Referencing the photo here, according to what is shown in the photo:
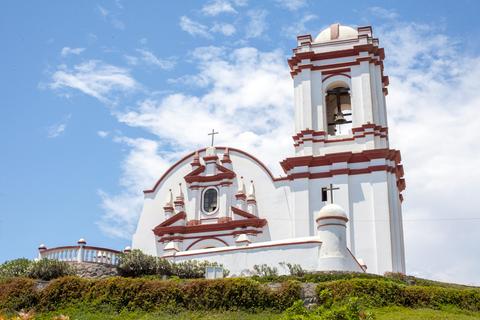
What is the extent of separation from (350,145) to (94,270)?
12.7 metres

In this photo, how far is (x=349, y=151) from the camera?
88.6 ft

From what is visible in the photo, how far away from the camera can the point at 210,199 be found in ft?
93.4

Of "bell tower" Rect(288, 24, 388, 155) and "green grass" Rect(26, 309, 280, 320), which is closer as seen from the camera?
"green grass" Rect(26, 309, 280, 320)

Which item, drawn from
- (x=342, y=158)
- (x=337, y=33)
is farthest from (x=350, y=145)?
(x=337, y=33)

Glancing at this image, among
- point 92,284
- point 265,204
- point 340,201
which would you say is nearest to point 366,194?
point 340,201

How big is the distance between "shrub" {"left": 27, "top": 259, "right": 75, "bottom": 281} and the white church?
6695mm

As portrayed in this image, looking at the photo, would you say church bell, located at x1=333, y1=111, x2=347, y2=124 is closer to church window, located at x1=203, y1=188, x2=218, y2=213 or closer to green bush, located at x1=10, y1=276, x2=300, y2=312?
church window, located at x1=203, y1=188, x2=218, y2=213

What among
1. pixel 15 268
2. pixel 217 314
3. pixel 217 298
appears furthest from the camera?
pixel 15 268

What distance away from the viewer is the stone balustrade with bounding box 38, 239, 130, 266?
20281mm

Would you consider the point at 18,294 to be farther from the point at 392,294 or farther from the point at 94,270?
the point at 392,294

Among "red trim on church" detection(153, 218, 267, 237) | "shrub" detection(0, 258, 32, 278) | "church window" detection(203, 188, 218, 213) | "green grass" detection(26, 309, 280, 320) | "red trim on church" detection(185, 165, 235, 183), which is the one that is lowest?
"green grass" detection(26, 309, 280, 320)

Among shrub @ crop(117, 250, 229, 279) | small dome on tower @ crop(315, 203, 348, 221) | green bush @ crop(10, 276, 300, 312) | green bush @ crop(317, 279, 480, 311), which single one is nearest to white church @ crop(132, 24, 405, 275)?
shrub @ crop(117, 250, 229, 279)

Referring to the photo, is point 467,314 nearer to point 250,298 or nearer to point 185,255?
point 250,298

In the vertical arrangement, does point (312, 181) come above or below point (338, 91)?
below
